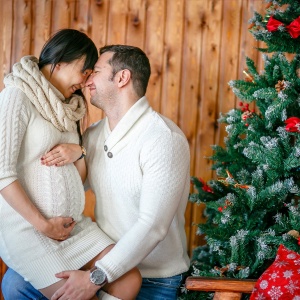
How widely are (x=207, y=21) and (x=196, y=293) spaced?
1.58 meters

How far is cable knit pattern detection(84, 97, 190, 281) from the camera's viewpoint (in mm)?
1858

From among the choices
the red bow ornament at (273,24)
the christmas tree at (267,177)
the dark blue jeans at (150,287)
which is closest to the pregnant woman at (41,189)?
the dark blue jeans at (150,287)

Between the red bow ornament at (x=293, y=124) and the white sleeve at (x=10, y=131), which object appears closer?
the white sleeve at (x=10, y=131)

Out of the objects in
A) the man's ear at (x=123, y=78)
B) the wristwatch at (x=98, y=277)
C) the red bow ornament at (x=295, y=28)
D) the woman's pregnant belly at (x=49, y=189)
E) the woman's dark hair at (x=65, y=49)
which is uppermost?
the red bow ornament at (x=295, y=28)

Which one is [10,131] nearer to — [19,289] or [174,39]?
[19,289]

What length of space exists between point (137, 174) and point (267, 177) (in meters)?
0.54

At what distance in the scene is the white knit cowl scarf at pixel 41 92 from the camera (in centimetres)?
181

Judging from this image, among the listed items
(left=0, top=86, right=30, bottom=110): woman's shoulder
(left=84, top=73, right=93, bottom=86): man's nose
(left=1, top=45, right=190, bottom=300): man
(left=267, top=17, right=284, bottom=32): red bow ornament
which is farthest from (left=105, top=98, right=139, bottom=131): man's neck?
(left=267, top=17, right=284, bottom=32): red bow ornament

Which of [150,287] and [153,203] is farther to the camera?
[150,287]

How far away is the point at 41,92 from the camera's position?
182 centimetres

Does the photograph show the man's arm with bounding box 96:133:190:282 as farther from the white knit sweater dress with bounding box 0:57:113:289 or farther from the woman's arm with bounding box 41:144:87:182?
the woman's arm with bounding box 41:144:87:182

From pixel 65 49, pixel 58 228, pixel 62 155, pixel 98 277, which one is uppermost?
pixel 65 49

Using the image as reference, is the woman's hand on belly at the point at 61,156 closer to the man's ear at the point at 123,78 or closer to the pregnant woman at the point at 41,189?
the pregnant woman at the point at 41,189

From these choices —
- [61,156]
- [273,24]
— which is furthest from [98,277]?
[273,24]
